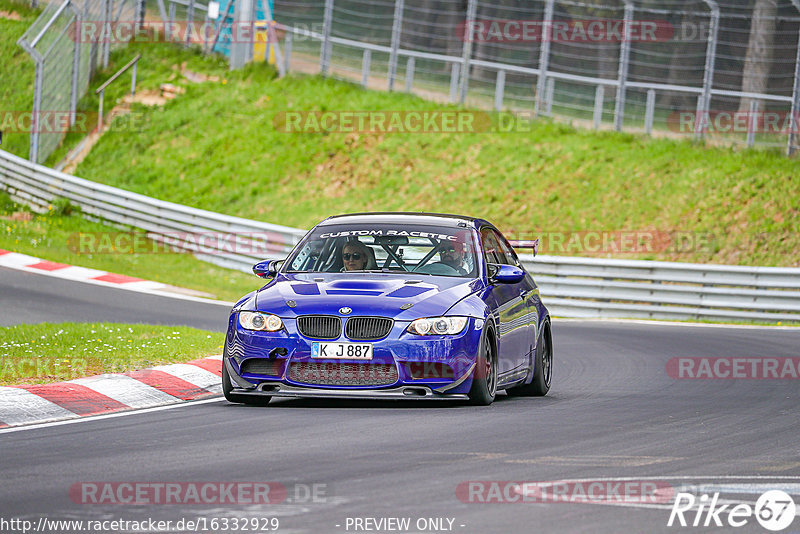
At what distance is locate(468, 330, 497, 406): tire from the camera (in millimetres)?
9938

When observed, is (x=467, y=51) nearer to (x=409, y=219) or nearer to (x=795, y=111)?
(x=795, y=111)

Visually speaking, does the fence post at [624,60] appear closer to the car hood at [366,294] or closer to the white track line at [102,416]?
the car hood at [366,294]

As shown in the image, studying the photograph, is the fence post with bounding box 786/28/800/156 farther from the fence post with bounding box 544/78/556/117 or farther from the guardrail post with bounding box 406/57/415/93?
the guardrail post with bounding box 406/57/415/93

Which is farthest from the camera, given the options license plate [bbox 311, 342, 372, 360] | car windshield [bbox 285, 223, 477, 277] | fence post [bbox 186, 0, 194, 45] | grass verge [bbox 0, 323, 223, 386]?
fence post [bbox 186, 0, 194, 45]

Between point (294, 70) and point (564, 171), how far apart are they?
10.3m

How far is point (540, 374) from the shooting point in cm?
1168

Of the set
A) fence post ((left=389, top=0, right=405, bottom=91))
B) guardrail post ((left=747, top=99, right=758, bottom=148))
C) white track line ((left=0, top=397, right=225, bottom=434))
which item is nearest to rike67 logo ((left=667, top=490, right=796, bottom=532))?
white track line ((left=0, top=397, right=225, bottom=434))

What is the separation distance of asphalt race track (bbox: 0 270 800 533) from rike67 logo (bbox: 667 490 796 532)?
0.05 m

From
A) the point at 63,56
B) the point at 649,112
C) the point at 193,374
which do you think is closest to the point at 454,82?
the point at 649,112

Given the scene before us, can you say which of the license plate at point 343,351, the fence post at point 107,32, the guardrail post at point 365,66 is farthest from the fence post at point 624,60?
the license plate at point 343,351

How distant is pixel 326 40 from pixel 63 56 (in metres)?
6.56

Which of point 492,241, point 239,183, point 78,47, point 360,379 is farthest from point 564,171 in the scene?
point 360,379

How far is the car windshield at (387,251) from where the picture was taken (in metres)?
10.8

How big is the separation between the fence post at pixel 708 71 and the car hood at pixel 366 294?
Result: 17920mm
